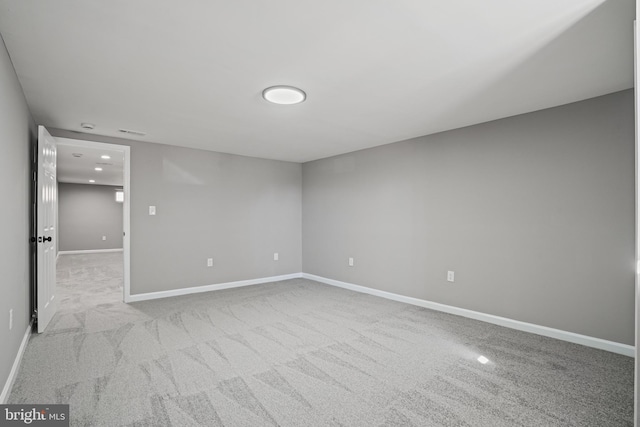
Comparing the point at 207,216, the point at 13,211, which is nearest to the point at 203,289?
the point at 207,216

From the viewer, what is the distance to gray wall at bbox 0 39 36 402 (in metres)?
2.02

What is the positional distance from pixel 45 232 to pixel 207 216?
207 cm

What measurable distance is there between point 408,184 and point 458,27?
2681mm

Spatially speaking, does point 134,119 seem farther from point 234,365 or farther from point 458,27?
point 458,27

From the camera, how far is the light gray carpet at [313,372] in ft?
6.20

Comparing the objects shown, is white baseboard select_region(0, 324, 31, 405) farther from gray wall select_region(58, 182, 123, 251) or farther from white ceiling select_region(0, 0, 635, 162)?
gray wall select_region(58, 182, 123, 251)

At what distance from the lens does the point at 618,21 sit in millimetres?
1788

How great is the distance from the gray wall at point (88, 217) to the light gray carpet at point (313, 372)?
8.13 meters

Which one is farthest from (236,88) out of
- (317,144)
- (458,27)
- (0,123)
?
(317,144)

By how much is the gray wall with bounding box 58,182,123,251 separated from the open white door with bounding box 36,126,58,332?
8.07m

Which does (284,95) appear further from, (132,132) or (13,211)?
(132,132)

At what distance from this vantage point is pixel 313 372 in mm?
2389

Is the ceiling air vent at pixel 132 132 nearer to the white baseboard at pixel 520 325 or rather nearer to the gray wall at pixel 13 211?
the gray wall at pixel 13 211

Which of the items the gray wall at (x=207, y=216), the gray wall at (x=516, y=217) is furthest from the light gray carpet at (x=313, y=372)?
the gray wall at (x=207, y=216)
